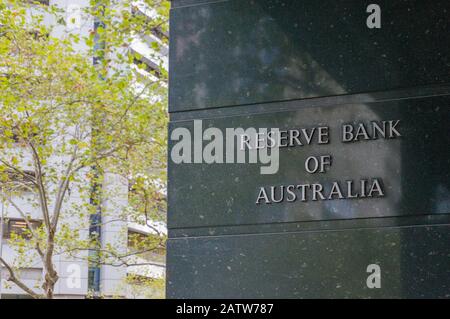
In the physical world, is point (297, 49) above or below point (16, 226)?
below

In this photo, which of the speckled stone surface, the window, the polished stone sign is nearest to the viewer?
the polished stone sign

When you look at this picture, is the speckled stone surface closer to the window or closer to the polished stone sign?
the polished stone sign

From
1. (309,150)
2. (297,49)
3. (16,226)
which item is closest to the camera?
(309,150)

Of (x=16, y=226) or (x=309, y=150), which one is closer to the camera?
(x=309, y=150)

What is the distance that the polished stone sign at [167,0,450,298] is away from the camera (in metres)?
4.60

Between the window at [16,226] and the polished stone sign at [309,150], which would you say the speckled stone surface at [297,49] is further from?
the window at [16,226]

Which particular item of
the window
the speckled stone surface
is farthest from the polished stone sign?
the window

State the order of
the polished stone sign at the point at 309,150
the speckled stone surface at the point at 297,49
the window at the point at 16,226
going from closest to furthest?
the polished stone sign at the point at 309,150 < the speckled stone surface at the point at 297,49 < the window at the point at 16,226

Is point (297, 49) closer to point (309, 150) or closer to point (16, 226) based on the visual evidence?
point (309, 150)

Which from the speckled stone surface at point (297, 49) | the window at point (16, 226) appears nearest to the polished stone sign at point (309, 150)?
the speckled stone surface at point (297, 49)

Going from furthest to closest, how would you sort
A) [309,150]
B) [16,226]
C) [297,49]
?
[16,226] → [297,49] → [309,150]

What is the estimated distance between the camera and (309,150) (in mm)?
4930

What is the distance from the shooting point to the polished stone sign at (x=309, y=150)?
15.1 ft

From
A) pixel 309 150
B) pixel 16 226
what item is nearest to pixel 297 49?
pixel 309 150
